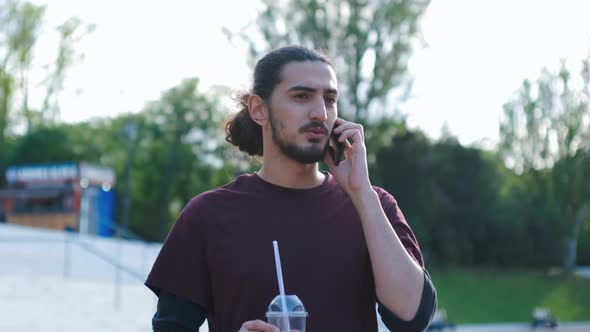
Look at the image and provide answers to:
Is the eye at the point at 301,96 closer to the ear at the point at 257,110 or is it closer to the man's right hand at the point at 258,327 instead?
the ear at the point at 257,110

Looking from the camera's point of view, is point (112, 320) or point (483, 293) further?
point (483, 293)

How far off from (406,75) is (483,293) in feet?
40.4

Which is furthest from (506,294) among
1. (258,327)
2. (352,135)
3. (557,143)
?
(258,327)

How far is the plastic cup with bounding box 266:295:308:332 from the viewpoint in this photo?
2023mm

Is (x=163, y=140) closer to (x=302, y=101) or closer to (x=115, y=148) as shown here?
(x=115, y=148)

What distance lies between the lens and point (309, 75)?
2.53m

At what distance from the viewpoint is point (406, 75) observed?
25.3 m

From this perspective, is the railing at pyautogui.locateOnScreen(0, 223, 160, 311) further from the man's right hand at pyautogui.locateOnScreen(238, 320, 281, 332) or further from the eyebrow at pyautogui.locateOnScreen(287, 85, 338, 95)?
the man's right hand at pyautogui.locateOnScreen(238, 320, 281, 332)

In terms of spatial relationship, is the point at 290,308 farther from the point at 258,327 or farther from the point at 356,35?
the point at 356,35

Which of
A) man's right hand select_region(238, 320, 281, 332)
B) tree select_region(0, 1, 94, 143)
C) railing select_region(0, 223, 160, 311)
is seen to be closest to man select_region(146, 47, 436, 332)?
man's right hand select_region(238, 320, 281, 332)

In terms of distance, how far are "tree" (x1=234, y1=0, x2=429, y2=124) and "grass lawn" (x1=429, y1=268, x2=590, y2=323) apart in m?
8.53

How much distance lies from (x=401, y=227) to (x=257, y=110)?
26.7 inches

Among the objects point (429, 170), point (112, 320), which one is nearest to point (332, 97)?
point (112, 320)

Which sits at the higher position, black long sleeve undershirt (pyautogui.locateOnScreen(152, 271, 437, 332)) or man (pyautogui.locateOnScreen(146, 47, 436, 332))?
man (pyautogui.locateOnScreen(146, 47, 436, 332))
